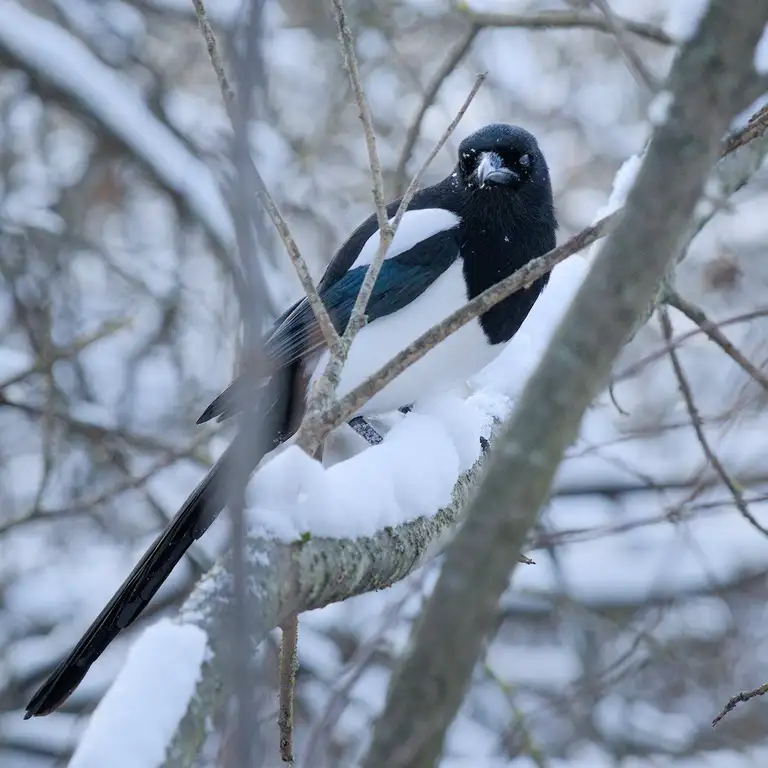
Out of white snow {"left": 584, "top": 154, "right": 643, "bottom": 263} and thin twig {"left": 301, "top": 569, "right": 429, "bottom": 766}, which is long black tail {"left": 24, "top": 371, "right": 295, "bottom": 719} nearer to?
thin twig {"left": 301, "top": 569, "right": 429, "bottom": 766}

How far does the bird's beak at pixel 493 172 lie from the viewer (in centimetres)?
280

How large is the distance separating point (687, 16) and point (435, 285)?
3.88 feet

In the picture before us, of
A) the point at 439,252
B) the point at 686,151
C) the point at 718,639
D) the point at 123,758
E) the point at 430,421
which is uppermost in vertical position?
the point at 718,639

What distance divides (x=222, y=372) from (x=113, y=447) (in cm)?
168

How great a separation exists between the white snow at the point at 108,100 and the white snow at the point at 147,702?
2.89 m

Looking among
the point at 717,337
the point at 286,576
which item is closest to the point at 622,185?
the point at 717,337

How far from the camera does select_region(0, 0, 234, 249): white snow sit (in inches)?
156

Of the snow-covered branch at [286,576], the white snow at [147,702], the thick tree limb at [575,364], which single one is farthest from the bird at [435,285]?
the thick tree limb at [575,364]

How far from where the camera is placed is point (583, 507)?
4840 millimetres

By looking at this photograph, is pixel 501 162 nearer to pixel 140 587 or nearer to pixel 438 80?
pixel 438 80

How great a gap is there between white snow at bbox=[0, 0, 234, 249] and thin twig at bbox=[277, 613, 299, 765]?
250 centimetres

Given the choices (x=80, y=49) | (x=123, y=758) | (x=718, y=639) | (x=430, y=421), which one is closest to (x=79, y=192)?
(x=80, y=49)

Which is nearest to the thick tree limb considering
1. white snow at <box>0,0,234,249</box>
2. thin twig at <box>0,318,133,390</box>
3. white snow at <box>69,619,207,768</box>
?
white snow at <box>69,619,207,768</box>

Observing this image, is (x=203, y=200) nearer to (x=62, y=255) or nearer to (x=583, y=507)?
(x=62, y=255)
